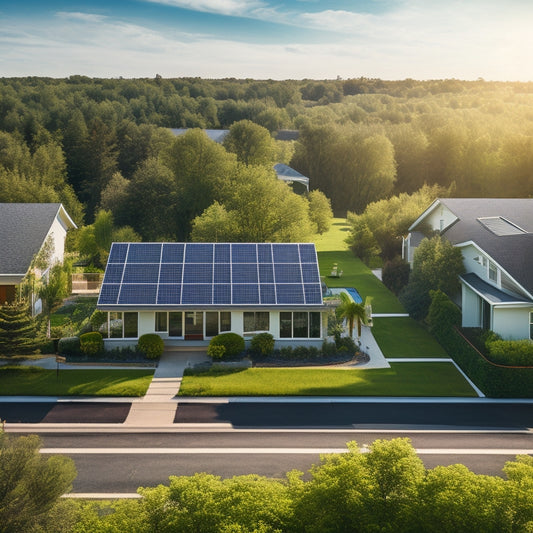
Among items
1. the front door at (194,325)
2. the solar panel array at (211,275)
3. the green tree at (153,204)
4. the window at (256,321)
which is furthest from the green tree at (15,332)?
the green tree at (153,204)

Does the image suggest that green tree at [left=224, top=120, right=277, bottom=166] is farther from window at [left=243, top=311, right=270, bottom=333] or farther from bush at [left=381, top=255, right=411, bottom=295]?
window at [left=243, top=311, right=270, bottom=333]

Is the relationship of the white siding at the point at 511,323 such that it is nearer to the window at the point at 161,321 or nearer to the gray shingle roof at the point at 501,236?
the gray shingle roof at the point at 501,236

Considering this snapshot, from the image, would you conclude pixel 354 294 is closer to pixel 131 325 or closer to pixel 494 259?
pixel 494 259

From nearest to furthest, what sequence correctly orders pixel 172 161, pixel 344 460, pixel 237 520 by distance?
pixel 237 520, pixel 344 460, pixel 172 161

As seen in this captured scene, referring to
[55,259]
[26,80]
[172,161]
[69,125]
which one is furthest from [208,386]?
[26,80]

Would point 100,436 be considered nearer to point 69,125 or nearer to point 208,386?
point 208,386

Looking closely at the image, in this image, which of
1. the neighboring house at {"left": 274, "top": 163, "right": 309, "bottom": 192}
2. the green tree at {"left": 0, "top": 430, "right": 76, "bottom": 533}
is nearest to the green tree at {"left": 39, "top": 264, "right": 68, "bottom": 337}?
the green tree at {"left": 0, "top": 430, "right": 76, "bottom": 533}
